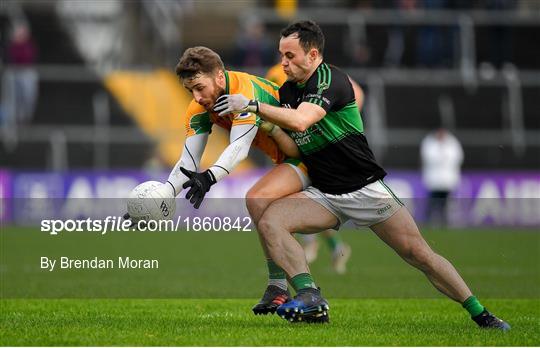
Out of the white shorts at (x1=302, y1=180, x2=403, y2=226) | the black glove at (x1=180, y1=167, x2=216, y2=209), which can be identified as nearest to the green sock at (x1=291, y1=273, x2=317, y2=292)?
the white shorts at (x1=302, y1=180, x2=403, y2=226)

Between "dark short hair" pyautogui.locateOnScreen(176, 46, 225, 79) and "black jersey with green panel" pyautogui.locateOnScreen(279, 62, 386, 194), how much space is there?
726 millimetres

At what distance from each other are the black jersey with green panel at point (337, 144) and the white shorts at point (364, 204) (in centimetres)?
5

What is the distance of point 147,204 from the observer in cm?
Result: 911

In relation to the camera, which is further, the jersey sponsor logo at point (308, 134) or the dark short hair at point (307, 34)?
the jersey sponsor logo at point (308, 134)

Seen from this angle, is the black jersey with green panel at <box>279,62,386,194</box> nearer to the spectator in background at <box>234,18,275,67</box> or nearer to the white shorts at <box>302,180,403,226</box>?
the white shorts at <box>302,180,403,226</box>

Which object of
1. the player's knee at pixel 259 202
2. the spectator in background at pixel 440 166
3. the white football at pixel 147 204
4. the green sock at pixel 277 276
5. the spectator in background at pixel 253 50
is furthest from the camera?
the spectator in background at pixel 253 50

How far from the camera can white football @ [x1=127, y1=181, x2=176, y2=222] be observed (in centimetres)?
911

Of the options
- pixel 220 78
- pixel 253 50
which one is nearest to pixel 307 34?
pixel 220 78

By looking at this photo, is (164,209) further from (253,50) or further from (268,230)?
(253,50)

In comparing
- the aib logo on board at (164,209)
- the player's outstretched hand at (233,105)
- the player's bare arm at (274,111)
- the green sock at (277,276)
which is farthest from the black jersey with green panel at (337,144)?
the aib logo on board at (164,209)

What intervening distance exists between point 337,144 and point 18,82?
18.6 meters

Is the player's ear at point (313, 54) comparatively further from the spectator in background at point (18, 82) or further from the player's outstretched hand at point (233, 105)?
the spectator in background at point (18, 82)

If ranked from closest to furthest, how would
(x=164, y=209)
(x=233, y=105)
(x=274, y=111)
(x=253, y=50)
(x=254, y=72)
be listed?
1. (x=233, y=105)
2. (x=274, y=111)
3. (x=164, y=209)
4. (x=254, y=72)
5. (x=253, y=50)

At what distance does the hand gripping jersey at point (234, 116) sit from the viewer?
941 cm
